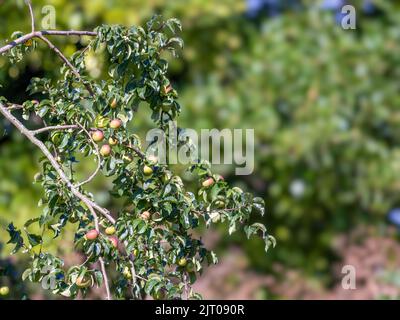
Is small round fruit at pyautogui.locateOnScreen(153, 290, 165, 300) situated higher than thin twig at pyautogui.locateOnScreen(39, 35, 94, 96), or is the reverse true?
thin twig at pyautogui.locateOnScreen(39, 35, 94, 96)

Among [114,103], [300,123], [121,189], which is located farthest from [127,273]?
[300,123]

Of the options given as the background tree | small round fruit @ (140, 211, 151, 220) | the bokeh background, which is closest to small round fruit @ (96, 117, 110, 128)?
the background tree

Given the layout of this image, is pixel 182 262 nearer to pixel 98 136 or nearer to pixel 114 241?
pixel 114 241

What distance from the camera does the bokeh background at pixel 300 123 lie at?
16.4ft

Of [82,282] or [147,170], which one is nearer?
[82,282]

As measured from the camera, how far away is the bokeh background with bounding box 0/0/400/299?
16.4 ft

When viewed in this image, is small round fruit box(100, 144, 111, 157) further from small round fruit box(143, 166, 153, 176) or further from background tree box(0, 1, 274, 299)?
small round fruit box(143, 166, 153, 176)

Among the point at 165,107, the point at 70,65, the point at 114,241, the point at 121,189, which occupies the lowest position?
the point at 114,241

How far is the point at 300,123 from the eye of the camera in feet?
16.6

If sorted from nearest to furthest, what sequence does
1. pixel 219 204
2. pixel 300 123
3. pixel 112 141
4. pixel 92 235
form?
pixel 92 235
pixel 112 141
pixel 219 204
pixel 300 123

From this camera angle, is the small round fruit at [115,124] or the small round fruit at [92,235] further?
the small round fruit at [115,124]

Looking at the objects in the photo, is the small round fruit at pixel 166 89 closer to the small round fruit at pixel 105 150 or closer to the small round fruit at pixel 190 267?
the small round fruit at pixel 105 150

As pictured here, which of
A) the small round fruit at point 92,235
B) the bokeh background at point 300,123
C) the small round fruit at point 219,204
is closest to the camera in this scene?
the small round fruit at point 92,235

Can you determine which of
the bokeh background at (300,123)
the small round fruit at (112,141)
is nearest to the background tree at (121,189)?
the small round fruit at (112,141)
